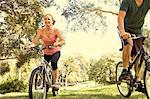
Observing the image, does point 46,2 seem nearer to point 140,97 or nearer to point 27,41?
point 27,41

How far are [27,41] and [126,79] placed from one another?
17.5 meters

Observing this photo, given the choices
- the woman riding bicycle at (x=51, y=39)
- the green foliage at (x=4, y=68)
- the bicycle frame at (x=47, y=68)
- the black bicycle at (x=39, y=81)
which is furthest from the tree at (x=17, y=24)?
the black bicycle at (x=39, y=81)

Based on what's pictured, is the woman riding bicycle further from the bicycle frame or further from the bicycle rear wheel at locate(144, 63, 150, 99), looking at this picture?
the bicycle rear wheel at locate(144, 63, 150, 99)

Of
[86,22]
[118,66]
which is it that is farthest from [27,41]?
[118,66]

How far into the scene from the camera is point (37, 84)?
692 centimetres

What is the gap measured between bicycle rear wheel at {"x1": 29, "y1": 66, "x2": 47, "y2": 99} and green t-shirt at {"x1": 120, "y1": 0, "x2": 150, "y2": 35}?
1952 millimetres

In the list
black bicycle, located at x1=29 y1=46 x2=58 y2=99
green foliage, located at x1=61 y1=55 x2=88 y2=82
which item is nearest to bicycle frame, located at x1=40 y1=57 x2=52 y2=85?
black bicycle, located at x1=29 y1=46 x2=58 y2=99

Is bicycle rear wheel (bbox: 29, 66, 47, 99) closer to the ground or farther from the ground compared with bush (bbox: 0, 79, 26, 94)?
farther from the ground

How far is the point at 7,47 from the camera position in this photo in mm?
24391

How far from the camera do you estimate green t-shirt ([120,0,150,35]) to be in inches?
254

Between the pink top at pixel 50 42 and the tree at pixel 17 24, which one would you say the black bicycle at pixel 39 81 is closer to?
the pink top at pixel 50 42

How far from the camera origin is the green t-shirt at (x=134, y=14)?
645 centimetres

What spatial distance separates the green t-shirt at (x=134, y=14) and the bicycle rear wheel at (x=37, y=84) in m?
1.95

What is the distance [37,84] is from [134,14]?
92.1 inches
